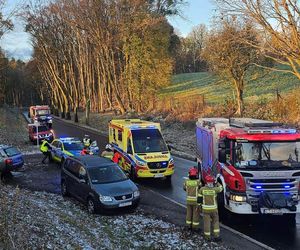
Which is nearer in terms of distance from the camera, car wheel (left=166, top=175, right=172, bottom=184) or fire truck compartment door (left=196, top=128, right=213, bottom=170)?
fire truck compartment door (left=196, top=128, right=213, bottom=170)

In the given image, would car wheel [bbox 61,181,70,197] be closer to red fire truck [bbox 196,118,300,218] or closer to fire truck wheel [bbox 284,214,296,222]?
red fire truck [bbox 196,118,300,218]

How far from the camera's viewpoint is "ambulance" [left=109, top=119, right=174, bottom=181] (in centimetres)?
1858

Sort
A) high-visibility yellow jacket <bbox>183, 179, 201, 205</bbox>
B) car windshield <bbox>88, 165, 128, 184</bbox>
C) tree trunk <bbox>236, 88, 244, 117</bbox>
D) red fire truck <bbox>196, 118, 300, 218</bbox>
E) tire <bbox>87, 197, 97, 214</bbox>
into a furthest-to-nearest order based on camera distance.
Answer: tree trunk <bbox>236, 88, 244, 117</bbox>, car windshield <bbox>88, 165, 128, 184</bbox>, tire <bbox>87, 197, 97, 214</bbox>, high-visibility yellow jacket <bbox>183, 179, 201, 205</bbox>, red fire truck <bbox>196, 118, 300, 218</bbox>

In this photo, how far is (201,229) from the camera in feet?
40.7

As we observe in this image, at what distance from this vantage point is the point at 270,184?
11.9m

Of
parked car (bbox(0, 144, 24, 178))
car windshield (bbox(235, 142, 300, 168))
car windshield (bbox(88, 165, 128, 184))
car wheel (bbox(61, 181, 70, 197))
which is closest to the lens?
car windshield (bbox(235, 142, 300, 168))

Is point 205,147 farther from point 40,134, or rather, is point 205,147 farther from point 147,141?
point 40,134

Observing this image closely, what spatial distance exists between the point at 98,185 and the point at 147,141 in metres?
5.59

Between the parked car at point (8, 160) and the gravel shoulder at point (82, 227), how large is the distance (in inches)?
178

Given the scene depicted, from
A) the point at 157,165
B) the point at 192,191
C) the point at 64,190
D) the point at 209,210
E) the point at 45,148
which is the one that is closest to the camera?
the point at 209,210

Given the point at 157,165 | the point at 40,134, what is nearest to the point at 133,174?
the point at 157,165

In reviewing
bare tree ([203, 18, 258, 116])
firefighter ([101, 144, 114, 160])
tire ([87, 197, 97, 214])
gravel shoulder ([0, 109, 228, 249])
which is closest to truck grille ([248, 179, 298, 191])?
gravel shoulder ([0, 109, 228, 249])

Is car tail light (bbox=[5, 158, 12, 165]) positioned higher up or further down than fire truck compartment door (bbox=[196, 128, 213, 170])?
further down

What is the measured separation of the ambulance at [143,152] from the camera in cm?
1858
